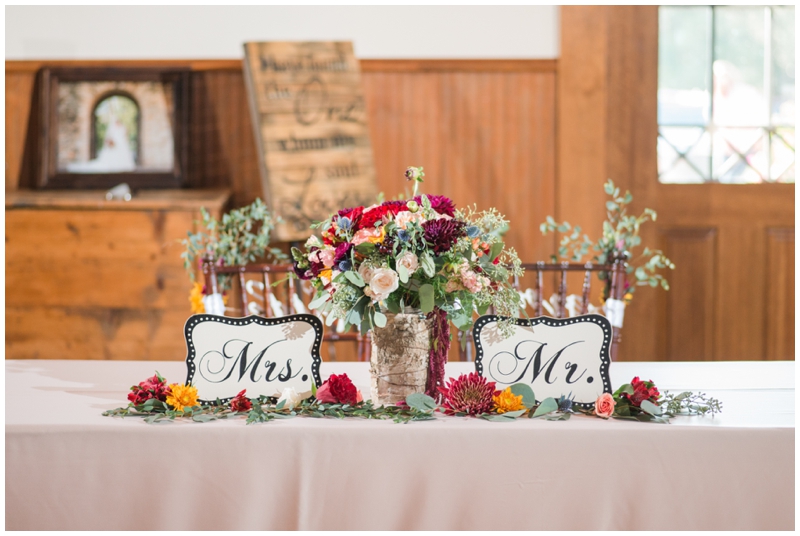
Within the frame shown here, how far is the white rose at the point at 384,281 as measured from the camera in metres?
1.02

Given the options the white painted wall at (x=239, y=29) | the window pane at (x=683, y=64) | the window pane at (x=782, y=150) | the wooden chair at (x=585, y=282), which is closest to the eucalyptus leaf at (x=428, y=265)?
the wooden chair at (x=585, y=282)

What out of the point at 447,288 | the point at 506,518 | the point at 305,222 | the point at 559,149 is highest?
the point at 559,149

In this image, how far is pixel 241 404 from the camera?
43.3 inches

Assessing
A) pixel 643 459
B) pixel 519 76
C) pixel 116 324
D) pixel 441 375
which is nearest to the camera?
pixel 643 459

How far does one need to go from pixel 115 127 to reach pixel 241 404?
2.24 meters

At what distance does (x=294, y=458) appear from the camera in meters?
1.01

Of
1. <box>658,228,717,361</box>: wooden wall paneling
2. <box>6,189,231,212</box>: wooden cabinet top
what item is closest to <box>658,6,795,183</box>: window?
<box>658,228,717,361</box>: wooden wall paneling

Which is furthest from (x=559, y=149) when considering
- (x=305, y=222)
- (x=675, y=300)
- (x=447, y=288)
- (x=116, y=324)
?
(x=447, y=288)

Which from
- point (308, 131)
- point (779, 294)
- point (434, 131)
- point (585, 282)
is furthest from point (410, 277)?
point (779, 294)

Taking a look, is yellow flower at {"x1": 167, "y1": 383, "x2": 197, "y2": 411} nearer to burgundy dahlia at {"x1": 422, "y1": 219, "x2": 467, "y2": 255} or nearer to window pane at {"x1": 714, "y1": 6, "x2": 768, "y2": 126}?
burgundy dahlia at {"x1": 422, "y1": 219, "x2": 467, "y2": 255}

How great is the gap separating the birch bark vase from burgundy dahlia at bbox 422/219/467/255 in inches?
4.4

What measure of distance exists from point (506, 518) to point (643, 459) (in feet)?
0.70

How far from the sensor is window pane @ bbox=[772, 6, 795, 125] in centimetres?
318

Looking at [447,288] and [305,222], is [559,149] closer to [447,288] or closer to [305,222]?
[305,222]
